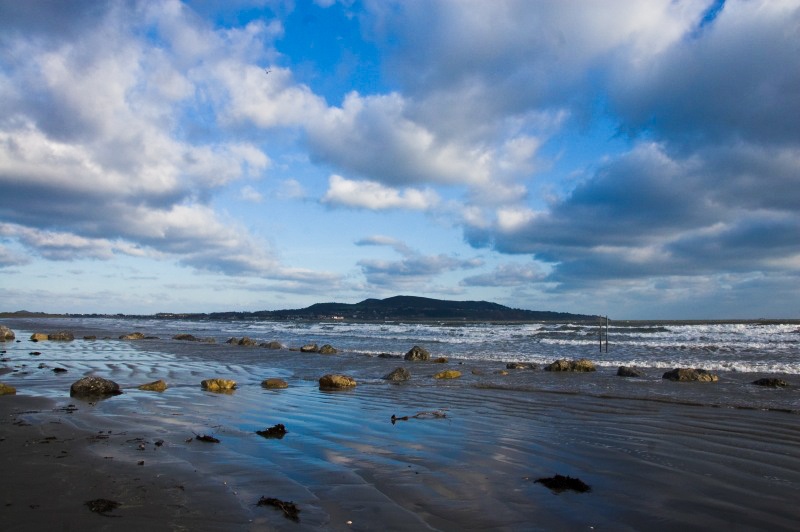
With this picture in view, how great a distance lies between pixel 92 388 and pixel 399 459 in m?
8.43

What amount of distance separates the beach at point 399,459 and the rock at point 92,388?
35 centimetres

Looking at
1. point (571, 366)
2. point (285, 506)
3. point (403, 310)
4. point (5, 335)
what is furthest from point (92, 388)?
point (403, 310)

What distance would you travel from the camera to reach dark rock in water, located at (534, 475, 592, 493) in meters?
5.34

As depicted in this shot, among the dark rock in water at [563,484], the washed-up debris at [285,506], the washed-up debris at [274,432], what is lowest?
the washed-up debris at [274,432]

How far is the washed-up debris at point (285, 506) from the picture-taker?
4.40 meters

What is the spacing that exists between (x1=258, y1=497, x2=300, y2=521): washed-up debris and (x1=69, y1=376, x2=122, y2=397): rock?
8.37 metres

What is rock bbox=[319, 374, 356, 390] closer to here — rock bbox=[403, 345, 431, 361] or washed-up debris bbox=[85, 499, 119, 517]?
rock bbox=[403, 345, 431, 361]

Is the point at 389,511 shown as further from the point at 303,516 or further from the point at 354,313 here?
the point at 354,313

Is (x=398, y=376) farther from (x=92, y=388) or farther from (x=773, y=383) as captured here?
(x=773, y=383)

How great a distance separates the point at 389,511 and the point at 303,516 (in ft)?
2.56

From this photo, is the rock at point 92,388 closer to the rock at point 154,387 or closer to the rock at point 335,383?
the rock at point 154,387

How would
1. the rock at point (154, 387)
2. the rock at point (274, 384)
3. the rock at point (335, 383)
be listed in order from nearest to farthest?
the rock at point (154, 387) < the rock at point (274, 384) < the rock at point (335, 383)

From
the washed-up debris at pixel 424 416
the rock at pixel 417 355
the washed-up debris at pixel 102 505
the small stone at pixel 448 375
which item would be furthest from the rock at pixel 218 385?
the rock at pixel 417 355

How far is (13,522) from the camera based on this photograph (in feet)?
13.3
